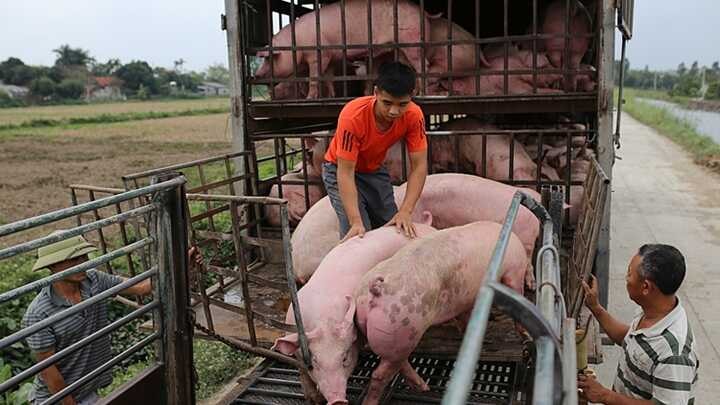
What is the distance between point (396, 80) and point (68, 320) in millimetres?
2053

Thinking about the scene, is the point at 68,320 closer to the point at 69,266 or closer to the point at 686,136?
the point at 69,266

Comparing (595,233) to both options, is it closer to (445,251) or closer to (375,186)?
(445,251)

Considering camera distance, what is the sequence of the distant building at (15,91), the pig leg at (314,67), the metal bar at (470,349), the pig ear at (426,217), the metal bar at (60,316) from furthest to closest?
the distant building at (15,91) → the pig leg at (314,67) → the pig ear at (426,217) → the metal bar at (60,316) → the metal bar at (470,349)

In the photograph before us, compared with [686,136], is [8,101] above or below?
above

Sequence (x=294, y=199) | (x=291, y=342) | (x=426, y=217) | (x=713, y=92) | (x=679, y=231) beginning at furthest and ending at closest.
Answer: (x=713, y=92) < (x=679, y=231) < (x=294, y=199) < (x=426, y=217) < (x=291, y=342)

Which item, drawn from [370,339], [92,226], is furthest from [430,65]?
[92,226]

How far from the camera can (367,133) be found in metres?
4.03

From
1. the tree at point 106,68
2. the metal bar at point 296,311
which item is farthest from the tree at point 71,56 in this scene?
the metal bar at point 296,311

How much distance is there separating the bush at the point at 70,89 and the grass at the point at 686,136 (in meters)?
50.3

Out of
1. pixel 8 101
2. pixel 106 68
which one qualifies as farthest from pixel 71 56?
pixel 8 101

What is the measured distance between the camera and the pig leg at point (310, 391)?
3.28m

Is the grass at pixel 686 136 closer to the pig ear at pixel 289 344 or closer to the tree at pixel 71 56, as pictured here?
the pig ear at pixel 289 344

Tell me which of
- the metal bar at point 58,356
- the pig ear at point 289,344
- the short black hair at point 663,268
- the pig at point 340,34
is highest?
the pig at point 340,34

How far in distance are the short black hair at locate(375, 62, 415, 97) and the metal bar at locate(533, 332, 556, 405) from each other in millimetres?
2178
